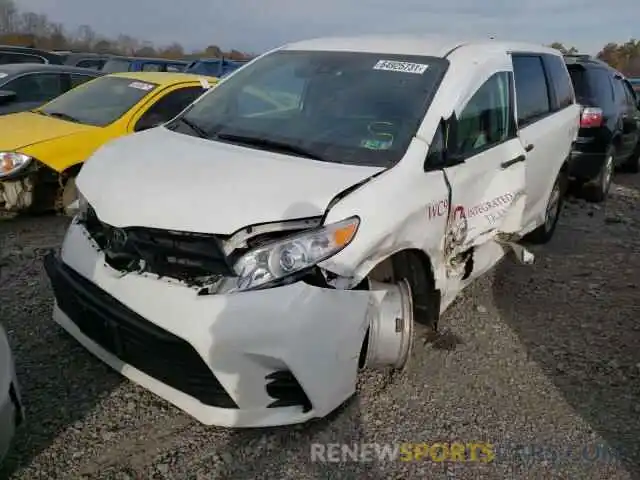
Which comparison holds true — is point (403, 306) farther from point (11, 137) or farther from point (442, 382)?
point (11, 137)

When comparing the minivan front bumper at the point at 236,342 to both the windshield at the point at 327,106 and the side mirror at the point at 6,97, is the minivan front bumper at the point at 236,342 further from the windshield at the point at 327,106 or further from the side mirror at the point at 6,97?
the side mirror at the point at 6,97

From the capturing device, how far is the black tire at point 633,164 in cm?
1026

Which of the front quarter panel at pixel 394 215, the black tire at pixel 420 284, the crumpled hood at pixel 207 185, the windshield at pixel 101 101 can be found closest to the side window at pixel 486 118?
the front quarter panel at pixel 394 215

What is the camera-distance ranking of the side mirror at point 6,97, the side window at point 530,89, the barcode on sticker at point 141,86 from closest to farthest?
the side window at point 530,89
the barcode on sticker at point 141,86
the side mirror at point 6,97

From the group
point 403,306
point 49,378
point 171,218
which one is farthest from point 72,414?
point 403,306

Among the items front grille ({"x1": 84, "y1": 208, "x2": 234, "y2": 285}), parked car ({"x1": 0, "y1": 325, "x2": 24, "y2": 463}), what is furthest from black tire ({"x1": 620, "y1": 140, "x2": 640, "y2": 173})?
parked car ({"x1": 0, "y1": 325, "x2": 24, "y2": 463})

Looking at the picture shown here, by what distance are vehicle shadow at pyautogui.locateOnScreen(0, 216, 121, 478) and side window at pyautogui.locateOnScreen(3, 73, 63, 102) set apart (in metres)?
3.78

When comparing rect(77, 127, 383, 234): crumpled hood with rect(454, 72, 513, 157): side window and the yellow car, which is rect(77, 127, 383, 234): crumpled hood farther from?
the yellow car

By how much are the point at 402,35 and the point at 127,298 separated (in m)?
2.60

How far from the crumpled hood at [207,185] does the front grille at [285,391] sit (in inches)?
24.9

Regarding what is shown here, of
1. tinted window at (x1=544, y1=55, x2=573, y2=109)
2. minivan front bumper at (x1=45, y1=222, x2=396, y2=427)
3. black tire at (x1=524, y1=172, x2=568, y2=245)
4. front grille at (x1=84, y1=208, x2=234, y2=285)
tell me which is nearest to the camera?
minivan front bumper at (x1=45, y1=222, x2=396, y2=427)

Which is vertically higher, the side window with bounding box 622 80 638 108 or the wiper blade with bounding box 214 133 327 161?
the wiper blade with bounding box 214 133 327 161

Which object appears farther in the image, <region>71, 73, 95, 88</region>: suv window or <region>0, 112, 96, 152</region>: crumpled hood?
<region>71, 73, 95, 88</region>: suv window

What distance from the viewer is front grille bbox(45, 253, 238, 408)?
8.04ft
